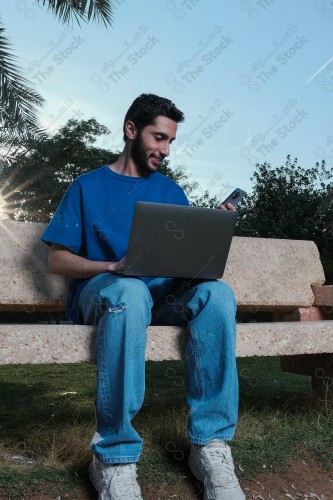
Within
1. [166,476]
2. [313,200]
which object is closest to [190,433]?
[166,476]

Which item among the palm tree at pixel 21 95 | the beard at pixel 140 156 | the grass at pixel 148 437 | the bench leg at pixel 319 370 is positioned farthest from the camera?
the palm tree at pixel 21 95

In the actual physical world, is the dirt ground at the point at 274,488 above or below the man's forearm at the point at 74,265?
below

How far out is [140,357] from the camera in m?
2.47

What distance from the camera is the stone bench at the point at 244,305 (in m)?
2.78

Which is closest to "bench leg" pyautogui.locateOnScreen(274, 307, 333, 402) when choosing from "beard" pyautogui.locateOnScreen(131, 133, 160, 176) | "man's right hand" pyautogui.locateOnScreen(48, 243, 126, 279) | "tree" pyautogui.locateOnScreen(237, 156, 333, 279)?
"beard" pyautogui.locateOnScreen(131, 133, 160, 176)

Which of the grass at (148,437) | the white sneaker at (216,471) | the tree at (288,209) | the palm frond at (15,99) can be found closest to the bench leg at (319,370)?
the grass at (148,437)

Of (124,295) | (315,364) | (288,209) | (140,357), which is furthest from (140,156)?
(288,209)

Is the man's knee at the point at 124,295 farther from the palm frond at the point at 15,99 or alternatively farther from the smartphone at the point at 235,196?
the palm frond at the point at 15,99

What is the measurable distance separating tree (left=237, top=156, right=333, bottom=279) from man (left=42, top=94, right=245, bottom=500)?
1700 cm

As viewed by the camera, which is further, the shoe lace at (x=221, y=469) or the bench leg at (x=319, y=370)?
the bench leg at (x=319, y=370)

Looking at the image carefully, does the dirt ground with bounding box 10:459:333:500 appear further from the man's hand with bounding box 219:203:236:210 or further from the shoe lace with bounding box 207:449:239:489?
the man's hand with bounding box 219:203:236:210

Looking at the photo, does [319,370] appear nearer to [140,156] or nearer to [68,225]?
[140,156]

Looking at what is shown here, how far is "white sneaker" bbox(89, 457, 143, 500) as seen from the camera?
238cm

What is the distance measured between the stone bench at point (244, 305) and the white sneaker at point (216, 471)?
1.47 ft
